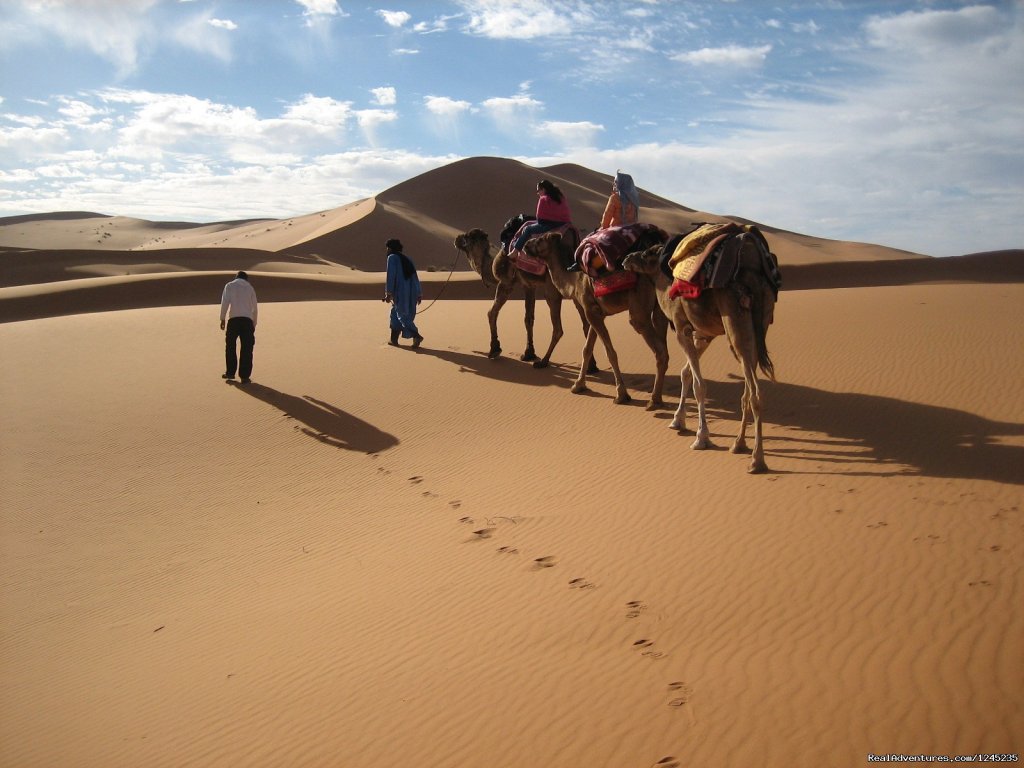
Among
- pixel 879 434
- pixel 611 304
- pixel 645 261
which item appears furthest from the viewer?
pixel 611 304

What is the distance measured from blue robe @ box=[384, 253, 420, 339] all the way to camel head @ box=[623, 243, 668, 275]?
632 cm

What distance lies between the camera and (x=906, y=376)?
12203 mm

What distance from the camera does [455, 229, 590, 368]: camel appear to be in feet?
47.1

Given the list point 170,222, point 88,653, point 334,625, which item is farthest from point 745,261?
point 170,222

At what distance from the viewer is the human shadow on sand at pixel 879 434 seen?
829 cm

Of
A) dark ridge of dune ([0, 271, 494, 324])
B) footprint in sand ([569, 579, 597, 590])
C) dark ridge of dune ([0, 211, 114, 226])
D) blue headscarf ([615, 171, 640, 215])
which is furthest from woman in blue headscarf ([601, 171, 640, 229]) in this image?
Answer: dark ridge of dune ([0, 211, 114, 226])

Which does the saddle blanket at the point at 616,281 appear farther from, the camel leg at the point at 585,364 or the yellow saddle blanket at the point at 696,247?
the yellow saddle blanket at the point at 696,247

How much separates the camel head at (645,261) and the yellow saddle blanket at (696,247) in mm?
741

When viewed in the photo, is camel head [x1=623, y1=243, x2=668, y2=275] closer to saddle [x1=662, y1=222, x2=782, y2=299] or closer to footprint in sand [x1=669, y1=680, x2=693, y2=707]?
saddle [x1=662, y1=222, x2=782, y2=299]

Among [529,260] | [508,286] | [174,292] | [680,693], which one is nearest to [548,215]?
[529,260]

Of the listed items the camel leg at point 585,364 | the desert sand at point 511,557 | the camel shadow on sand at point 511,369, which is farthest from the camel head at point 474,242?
the camel leg at point 585,364

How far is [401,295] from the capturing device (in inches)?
647

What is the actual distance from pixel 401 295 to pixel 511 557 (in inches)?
Answer: 387

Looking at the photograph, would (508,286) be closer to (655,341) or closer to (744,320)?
(655,341)
